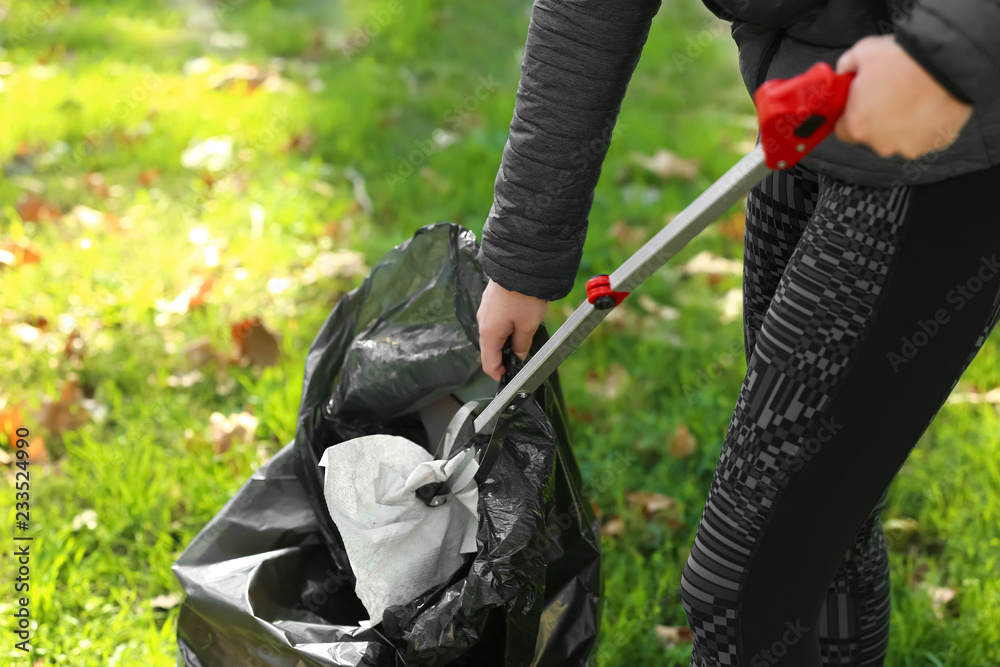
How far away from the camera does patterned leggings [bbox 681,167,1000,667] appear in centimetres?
92

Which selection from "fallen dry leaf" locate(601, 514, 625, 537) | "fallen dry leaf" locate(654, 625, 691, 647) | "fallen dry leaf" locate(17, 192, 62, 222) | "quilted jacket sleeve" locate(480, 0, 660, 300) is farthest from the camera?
"fallen dry leaf" locate(17, 192, 62, 222)

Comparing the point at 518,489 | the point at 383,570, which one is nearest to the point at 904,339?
the point at 518,489

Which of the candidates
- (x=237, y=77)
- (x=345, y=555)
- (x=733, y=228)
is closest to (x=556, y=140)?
(x=345, y=555)

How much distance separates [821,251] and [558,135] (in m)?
0.38

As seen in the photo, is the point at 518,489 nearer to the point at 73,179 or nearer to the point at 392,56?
the point at 73,179

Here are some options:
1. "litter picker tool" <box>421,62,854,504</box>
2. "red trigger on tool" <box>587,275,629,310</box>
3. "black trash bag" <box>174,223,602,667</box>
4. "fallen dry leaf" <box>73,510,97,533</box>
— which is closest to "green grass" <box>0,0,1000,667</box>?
"fallen dry leaf" <box>73,510,97,533</box>

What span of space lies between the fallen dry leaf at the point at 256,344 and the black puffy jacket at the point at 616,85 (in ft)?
4.81

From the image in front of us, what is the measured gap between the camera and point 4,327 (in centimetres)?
260

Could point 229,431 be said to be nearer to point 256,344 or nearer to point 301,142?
point 256,344

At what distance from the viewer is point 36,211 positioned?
3156mm

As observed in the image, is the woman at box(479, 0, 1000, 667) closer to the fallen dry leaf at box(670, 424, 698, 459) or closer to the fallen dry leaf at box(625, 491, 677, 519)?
the fallen dry leaf at box(625, 491, 677, 519)

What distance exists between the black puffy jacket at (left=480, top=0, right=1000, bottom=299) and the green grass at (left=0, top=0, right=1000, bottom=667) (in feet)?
3.32

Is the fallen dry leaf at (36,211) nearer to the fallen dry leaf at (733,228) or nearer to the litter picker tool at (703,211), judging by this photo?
the litter picker tool at (703,211)

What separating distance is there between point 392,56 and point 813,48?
3.98m
